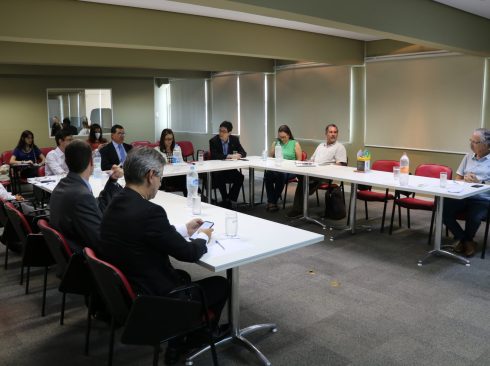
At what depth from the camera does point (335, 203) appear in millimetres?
5695

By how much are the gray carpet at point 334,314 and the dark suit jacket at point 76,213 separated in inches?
25.7

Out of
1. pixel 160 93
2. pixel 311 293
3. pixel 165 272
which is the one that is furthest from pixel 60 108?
pixel 165 272

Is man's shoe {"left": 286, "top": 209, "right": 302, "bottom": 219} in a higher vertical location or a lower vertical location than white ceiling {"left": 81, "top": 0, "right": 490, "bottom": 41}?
lower

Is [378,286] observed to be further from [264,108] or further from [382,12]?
[264,108]

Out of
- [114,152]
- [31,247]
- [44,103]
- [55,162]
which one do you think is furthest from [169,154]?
[44,103]

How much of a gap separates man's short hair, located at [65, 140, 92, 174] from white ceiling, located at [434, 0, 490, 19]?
13.0 feet

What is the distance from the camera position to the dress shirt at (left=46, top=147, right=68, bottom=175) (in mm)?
5332

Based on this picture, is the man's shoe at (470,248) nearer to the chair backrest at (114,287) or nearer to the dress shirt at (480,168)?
the dress shirt at (480,168)

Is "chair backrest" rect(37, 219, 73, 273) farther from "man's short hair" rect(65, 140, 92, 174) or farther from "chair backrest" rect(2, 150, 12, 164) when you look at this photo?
"chair backrest" rect(2, 150, 12, 164)

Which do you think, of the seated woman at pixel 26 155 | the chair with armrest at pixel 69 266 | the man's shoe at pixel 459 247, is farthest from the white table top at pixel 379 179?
the seated woman at pixel 26 155

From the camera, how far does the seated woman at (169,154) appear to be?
6238mm

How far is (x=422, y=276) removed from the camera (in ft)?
12.9

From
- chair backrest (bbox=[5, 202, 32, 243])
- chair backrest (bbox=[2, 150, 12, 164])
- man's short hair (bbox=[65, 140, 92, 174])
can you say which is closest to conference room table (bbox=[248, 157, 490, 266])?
man's short hair (bbox=[65, 140, 92, 174])

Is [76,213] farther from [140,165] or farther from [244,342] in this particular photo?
[244,342]
